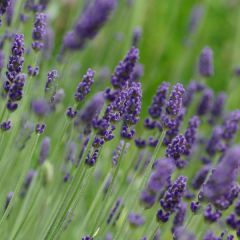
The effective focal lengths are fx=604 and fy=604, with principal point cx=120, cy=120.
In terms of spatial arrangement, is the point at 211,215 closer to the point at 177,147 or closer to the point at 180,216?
the point at 177,147

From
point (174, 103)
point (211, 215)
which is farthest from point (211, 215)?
point (174, 103)

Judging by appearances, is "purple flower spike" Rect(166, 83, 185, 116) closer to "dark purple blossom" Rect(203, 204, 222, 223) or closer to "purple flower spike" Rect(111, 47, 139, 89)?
"purple flower spike" Rect(111, 47, 139, 89)

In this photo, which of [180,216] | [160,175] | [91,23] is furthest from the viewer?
[180,216]

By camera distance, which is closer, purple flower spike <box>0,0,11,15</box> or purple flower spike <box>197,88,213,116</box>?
purple flower spike <box>0,0,11,15</box>

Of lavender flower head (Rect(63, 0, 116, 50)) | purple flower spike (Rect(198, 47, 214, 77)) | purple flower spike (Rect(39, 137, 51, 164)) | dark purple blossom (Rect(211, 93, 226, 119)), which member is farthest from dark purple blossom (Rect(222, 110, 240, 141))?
dark purple blossom (Rect(211, 93, 226, 119))

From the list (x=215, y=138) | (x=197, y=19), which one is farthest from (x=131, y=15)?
(x=215, y=138)

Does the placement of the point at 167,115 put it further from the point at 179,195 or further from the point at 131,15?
the point at 131,15
